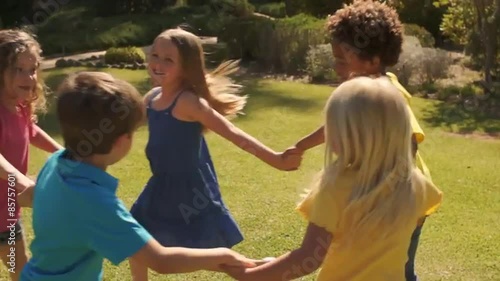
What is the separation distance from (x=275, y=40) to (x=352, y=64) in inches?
483

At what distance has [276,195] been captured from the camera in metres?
6.80

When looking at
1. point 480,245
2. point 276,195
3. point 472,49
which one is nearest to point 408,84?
point 472,49

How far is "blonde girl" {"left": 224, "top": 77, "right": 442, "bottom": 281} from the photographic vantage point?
220 cm

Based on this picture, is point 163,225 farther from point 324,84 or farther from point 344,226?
point 324,84

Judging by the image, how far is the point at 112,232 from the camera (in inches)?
84.5

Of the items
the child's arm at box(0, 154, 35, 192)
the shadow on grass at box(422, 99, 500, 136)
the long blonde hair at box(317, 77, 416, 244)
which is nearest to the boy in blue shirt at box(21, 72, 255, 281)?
the long blonde hair at box(317, 77, 416, 244)

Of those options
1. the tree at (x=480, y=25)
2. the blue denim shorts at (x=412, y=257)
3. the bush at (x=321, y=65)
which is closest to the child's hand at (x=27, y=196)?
the blue denim shorts at (x=412, y=257)

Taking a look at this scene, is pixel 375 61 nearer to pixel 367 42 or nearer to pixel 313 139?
pixel 367 42

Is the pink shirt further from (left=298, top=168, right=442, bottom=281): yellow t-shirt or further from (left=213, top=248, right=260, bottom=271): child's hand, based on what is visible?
(left=298, top=168, right=442, bottom=281): yellow t-shirt

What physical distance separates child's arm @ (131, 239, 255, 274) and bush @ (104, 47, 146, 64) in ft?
43.8

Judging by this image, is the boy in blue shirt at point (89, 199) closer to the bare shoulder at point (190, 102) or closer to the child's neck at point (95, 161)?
the child's neck at point (95, 161)

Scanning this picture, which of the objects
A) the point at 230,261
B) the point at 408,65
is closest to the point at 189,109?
the point at 230,261

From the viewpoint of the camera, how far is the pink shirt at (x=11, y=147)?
346 centimetres

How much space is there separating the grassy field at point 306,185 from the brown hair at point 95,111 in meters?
0.25
